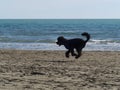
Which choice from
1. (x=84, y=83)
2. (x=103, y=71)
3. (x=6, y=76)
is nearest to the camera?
(x=84, y=83)

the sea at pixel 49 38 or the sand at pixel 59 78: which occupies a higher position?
the sand at pixel 59 78

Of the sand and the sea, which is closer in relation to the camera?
the sand

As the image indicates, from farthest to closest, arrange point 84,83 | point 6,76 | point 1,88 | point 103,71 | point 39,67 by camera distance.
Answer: point 39,67 → point 103,71 → point 6,76 → point 84,83 → point 1,88

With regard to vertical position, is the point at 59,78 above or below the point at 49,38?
above

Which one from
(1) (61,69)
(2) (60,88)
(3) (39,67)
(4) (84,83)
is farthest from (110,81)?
(3) (39,67)

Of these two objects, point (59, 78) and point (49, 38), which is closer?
point (59, 78)

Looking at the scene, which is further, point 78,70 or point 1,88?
point 78,70

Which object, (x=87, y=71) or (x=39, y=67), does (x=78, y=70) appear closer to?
(x=87, y=71)

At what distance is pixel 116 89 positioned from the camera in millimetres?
8711

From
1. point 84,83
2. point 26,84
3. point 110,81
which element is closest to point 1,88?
point 26,84

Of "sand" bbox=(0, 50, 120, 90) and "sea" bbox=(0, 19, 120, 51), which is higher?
"sand" bbox=(0, 50, 120, 90)

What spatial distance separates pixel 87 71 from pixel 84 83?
221 cm

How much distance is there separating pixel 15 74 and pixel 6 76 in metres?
0.46

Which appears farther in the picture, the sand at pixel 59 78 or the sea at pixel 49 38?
the sea at pixel 49 38
